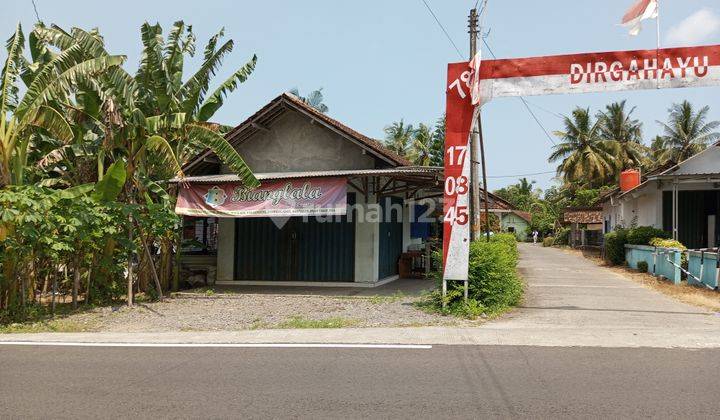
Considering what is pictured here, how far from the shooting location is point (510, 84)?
10930mm

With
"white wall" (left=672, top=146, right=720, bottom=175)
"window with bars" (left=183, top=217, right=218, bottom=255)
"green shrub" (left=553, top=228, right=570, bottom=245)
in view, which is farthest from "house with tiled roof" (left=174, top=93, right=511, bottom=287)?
"green shrub" (left=553, top=228, right=570, bottom=245)

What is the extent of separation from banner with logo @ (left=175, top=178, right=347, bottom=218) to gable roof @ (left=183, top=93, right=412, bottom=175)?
195cm

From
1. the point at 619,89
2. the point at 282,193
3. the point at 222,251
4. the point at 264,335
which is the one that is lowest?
the point at 264,335

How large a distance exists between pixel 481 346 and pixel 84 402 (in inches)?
196

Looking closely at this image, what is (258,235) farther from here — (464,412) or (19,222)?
(464,412)

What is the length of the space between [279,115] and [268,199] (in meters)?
3.37

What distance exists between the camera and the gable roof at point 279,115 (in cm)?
1522

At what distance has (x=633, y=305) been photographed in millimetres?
12102

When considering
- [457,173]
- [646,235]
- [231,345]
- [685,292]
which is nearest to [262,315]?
[231,345]

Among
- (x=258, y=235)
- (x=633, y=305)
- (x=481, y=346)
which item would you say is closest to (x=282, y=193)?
(x=258, y=235)

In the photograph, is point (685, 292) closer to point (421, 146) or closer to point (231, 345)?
point (231, 345)

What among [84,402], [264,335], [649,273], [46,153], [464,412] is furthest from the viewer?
[649,273]

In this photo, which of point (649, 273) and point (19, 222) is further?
point (649, 273)

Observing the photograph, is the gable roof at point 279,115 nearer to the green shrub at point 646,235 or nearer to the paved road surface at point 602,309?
the paved road surface at point 602,309
